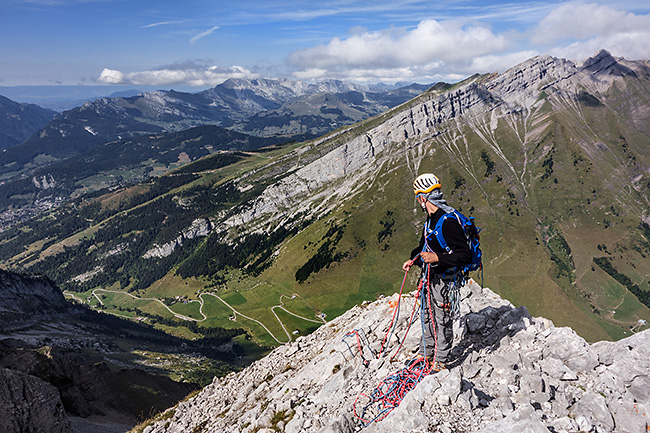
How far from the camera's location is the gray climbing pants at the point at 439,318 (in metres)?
13.8

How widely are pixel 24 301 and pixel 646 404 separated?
495 ft

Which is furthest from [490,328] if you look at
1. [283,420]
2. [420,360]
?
[283,420]

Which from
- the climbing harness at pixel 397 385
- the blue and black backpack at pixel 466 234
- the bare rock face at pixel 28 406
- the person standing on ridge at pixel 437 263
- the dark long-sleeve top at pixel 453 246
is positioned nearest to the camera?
the dark long-sleeve top at pixel 453 246

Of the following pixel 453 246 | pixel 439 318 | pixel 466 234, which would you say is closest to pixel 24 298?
pixel 439 318

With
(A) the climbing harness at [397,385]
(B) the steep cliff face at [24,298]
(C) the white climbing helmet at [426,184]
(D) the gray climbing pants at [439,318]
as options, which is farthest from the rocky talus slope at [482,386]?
(B) the steep cliff face at [24,298]

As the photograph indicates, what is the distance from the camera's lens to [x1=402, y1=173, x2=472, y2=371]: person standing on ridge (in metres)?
12.8

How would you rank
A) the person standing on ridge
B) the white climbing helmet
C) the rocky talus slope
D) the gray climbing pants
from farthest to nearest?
the gray climbing pants < the white climbing helmet < the person standing on ridge < the rocky talus slope

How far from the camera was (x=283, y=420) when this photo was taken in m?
17.0

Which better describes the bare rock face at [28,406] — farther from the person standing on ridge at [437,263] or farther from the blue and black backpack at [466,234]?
Result: the blue and black backpack at [466,234]

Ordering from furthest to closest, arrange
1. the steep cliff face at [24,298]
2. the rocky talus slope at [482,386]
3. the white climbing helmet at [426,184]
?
the steep cliff face at [24,298], the white climbing helmet at [426,184], the rocky talus slope at [482,386]

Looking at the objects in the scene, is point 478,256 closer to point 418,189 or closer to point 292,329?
point 418,189

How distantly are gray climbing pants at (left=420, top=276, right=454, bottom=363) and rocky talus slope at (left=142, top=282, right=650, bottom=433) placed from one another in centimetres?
125

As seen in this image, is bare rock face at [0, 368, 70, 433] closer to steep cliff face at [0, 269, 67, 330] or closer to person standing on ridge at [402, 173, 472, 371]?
person standing on ridge at [402, 173, 472, 371]

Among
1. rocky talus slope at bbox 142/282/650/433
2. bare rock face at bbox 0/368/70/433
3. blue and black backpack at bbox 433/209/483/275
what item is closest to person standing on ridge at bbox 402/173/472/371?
blue and black backpack at bbox 433/209/483/275
